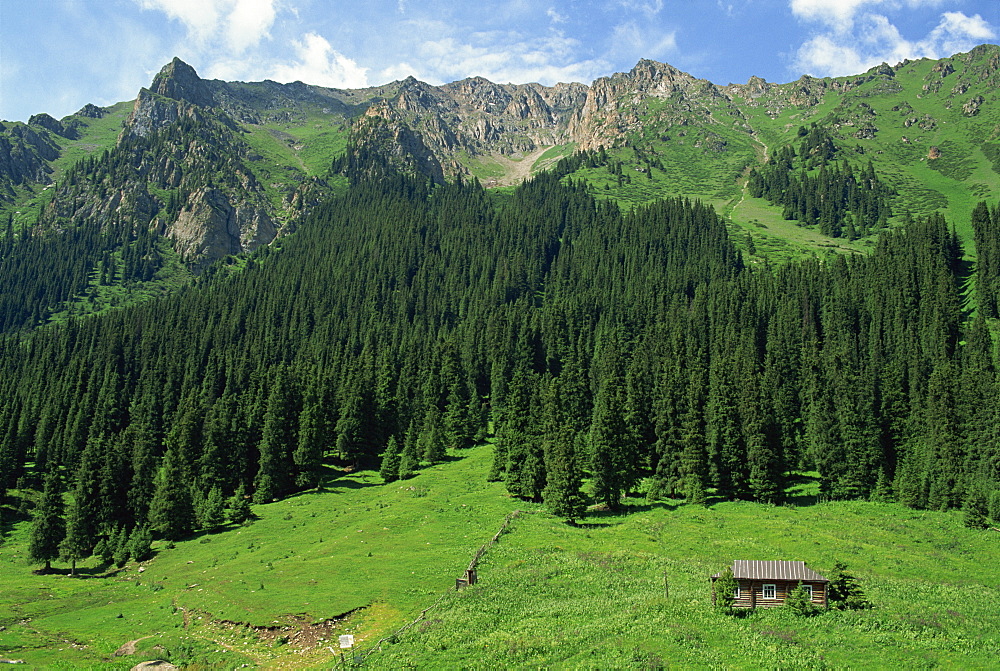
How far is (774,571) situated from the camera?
4153 cm

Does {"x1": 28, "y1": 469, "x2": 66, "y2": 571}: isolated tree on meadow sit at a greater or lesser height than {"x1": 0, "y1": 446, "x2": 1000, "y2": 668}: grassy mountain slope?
lesser

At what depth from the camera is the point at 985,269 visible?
499 ft

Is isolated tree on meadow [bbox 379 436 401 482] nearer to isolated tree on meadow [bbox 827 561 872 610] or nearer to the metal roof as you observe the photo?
the metal roof

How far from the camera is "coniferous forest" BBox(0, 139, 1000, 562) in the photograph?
8288cm

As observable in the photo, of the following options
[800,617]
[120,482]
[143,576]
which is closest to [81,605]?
[143,576]

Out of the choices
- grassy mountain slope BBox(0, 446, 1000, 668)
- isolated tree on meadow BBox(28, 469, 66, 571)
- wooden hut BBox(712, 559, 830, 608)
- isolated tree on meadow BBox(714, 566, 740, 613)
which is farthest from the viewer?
isolated tree on meadow BBox(28, 469, 66, 571)

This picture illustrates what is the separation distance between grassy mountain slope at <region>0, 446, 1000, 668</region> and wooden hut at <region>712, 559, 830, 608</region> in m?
1.90

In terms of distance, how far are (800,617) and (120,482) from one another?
3320 inches

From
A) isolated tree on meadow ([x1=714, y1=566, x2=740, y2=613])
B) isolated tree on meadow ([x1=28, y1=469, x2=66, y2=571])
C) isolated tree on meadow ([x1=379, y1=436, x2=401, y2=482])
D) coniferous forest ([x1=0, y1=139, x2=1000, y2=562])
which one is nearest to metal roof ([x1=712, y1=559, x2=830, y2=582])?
isolated tree on meadow ([x1=714, y1=566, x2=740, y2=613])

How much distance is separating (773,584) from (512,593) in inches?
709

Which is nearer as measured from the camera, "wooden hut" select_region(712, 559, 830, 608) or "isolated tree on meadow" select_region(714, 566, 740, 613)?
"wooden hut" select_region(712, 559, 830, 608)

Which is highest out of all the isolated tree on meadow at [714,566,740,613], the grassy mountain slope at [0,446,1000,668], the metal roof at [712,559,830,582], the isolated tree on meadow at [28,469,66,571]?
the metal roof at [712,559,830,582]

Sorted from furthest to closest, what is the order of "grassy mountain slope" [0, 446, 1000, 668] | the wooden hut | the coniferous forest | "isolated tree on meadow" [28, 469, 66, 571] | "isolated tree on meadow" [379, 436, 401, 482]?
"isolated tree on meadow" [379, 436, 401, 482] → the coniferous forest → "isolated tree on meadow" [28, 469, 66, 571] → the wooden hut → "grassy mountain slope" [0, 446, 1000, 668]

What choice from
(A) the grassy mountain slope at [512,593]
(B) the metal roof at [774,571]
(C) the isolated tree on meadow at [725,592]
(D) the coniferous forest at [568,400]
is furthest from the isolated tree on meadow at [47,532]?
(B) the metal roof at [774,571]
